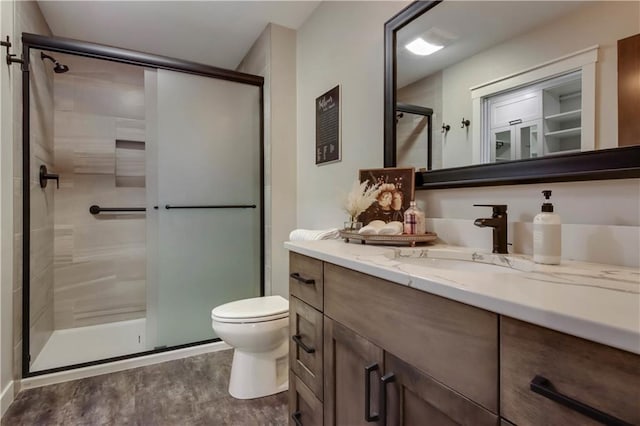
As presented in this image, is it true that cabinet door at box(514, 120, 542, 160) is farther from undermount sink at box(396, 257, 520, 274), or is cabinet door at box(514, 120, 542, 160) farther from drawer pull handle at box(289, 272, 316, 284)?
drawer pull handle at box(289, 272, 316, 284)

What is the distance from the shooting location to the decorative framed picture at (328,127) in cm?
196

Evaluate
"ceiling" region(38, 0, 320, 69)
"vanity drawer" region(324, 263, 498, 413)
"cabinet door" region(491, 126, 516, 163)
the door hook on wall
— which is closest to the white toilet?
"vanity drawer" region(324, 263, 498, 413)

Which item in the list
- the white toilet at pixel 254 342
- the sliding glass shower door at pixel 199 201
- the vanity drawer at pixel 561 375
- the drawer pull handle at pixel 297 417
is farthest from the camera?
the sliding glass shower door at pixel 199 201

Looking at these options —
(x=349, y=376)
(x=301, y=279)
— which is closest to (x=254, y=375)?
(x=301, y=279)

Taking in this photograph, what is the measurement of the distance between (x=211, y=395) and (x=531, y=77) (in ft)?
6.68

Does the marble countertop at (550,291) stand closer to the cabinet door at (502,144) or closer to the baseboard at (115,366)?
the cabinet door at (502,144)

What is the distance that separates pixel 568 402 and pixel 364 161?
4.64 feet

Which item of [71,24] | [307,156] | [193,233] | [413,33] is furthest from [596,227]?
[71,24]

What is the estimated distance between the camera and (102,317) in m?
2.79

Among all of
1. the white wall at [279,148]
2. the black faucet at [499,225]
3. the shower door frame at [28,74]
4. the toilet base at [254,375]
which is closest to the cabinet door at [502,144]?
the black faucet at [499,225]

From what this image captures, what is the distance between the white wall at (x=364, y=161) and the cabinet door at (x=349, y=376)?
587 mm

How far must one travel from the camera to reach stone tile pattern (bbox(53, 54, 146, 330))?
265cm

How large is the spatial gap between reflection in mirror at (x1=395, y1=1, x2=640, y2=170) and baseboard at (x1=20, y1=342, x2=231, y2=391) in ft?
6.20

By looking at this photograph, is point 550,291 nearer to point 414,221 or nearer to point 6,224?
point 414,221
